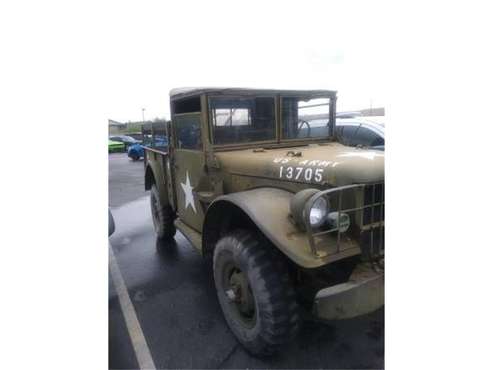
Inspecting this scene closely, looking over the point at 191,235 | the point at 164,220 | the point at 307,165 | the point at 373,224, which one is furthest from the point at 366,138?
the point at 373,224

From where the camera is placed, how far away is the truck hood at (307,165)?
2195 mm

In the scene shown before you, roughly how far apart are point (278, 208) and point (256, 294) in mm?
577

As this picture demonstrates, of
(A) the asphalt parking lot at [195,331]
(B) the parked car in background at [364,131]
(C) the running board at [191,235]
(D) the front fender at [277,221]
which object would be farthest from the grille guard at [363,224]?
(B) the parked car in background at [364,131]

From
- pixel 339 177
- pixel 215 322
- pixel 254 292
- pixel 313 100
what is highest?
pixel 313 100

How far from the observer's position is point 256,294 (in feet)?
7.23

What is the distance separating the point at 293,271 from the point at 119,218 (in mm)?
4773

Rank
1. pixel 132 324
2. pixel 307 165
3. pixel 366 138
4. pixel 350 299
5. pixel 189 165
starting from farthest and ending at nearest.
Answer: pixel 366 138 < pixel 189 165 < pixel 132 324 < pixel 307 165 < pixel 350 299

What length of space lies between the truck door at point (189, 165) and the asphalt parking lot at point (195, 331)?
2.08 ft

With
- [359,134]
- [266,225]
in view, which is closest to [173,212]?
[266,225]

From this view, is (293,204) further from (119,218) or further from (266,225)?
(119,218)

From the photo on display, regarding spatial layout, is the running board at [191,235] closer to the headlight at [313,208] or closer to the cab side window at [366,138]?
the headlight at [313,208]

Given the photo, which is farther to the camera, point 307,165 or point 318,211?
point 307,165

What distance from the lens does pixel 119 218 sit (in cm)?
634

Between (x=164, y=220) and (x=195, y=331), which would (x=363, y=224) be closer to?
(x=195, y=331)
